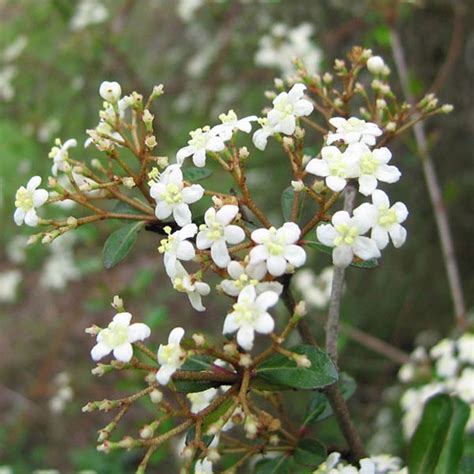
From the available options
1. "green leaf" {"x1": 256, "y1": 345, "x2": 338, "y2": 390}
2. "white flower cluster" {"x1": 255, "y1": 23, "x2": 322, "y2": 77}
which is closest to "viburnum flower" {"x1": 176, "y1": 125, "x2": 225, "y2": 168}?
"green leaf" {"x1": 256, "y1": 345, "x2": 338, "y2": 390}

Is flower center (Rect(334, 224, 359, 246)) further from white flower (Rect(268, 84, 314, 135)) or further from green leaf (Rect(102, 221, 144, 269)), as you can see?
green leaf (Rect(102, 221, 144, 269))

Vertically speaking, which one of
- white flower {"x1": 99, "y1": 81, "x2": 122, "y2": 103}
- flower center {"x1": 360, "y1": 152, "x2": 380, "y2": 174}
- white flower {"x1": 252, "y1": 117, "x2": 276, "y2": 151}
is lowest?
flower center {"x1": 360, "y1": 152, "x2": 380, "y2": 174}

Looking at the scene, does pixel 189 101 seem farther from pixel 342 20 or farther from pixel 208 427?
pixel 208 427

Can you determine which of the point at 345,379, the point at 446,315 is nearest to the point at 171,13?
the point at 446,315

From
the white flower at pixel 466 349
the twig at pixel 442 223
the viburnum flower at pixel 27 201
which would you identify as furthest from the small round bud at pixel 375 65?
the twig at pixel 442 223

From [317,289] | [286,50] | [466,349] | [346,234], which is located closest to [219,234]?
[346,234]

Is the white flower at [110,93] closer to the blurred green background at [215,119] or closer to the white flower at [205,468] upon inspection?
the white flower at [205,468]
